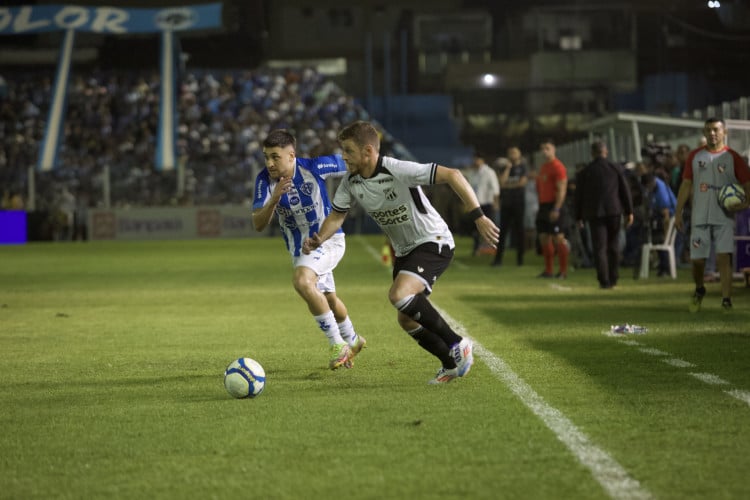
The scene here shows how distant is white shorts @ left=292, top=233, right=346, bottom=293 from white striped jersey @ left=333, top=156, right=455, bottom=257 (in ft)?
2.92

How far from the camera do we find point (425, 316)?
8391 mm

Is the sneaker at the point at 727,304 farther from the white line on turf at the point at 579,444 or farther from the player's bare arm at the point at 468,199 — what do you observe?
the player's bare arm at the point at 468,199

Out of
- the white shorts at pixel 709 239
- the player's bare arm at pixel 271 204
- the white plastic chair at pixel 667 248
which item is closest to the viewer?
the player's bare arm at pixel 271 204

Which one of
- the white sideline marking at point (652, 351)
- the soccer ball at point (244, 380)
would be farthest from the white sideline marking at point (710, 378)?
the soccer ball at point (244, 380)

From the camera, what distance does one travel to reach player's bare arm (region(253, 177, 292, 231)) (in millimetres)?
9062

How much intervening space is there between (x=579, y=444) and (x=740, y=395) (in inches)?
79.6

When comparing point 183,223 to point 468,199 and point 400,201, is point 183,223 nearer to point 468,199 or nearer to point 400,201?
point 400,201

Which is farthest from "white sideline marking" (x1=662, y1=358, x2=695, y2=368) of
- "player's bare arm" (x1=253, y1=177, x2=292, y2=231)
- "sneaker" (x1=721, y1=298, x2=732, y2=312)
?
"sneaker" (x1=721, y1=298, x2=732, y2=312)

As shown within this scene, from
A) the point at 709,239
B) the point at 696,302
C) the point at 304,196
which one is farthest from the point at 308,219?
the point at 696,302

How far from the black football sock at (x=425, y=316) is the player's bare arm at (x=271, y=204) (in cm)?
138

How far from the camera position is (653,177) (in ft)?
64.9

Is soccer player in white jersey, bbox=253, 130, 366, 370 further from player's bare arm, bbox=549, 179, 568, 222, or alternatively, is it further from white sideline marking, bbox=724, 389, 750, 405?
player's bare arm, bbox=549, 179, 568, 222

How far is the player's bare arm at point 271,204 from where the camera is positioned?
9062 millimetres

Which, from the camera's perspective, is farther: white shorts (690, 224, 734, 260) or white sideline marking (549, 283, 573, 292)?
white sideline marking (549, 283, 573, 292)
